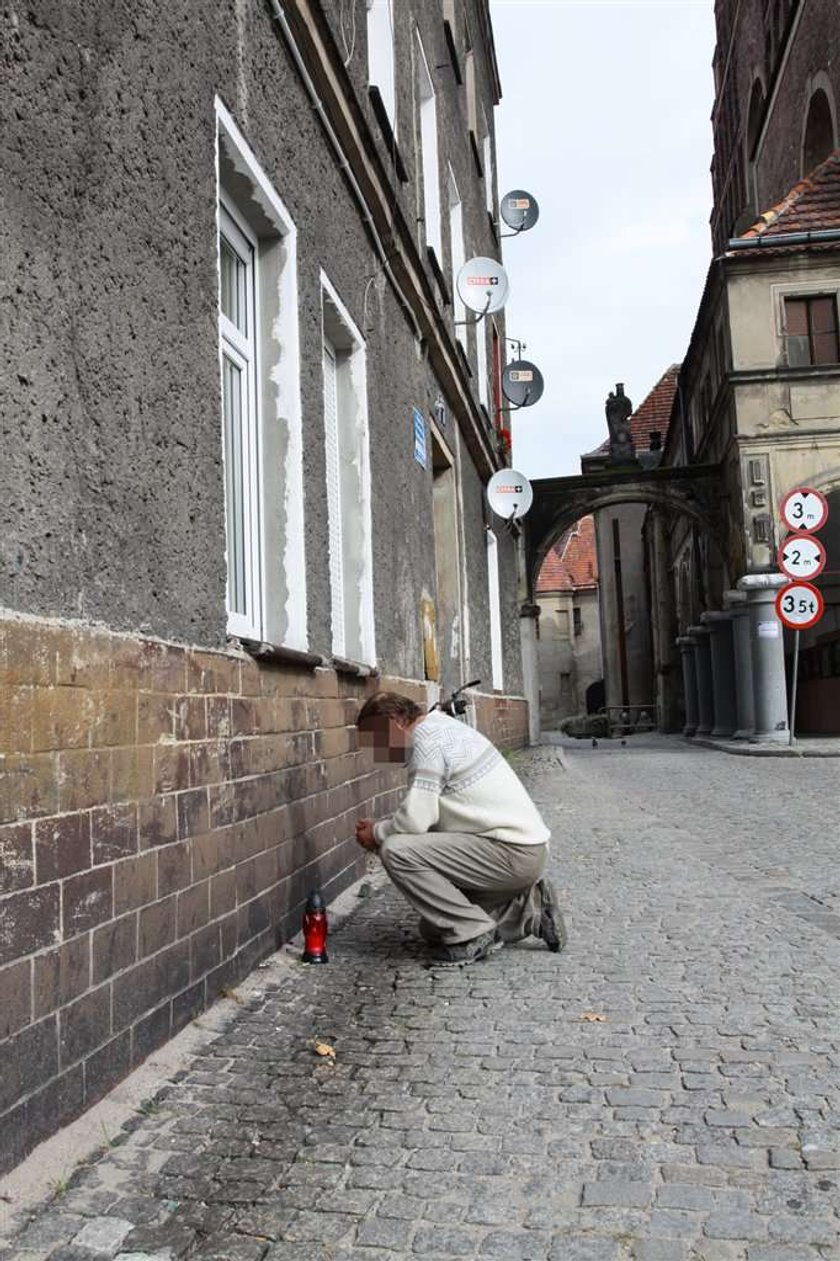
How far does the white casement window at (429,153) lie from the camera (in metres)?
12.6

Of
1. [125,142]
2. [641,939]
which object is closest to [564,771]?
[641,939]

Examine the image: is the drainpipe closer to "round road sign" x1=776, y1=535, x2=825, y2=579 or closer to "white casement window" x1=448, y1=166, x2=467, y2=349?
"round road sign" x1=776, y1=535, x2=825, y2=579

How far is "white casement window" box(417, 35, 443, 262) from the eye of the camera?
12.6 m

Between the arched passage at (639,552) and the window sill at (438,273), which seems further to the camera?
the arched passage at (639,552)

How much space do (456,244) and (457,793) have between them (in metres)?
11.7

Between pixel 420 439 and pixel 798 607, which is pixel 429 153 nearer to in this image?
pixel 420 439

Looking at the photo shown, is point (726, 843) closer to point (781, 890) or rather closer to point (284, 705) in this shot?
point (781, 890)

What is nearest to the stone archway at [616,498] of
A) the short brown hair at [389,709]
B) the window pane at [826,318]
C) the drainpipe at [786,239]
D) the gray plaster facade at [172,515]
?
the window pane at [826,318]

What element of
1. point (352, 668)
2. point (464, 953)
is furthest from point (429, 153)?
point (464, 953)

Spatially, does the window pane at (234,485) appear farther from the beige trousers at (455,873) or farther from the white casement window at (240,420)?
the beige trousers at (455,873)

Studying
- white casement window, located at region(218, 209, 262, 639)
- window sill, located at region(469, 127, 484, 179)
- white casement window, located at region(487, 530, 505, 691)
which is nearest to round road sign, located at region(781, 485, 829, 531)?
white casement window, located at region(487, 530, 505, 691)

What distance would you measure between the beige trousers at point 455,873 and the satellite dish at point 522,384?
1660 cm

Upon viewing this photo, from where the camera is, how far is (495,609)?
18.9m

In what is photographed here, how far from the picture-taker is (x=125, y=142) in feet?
12.3
